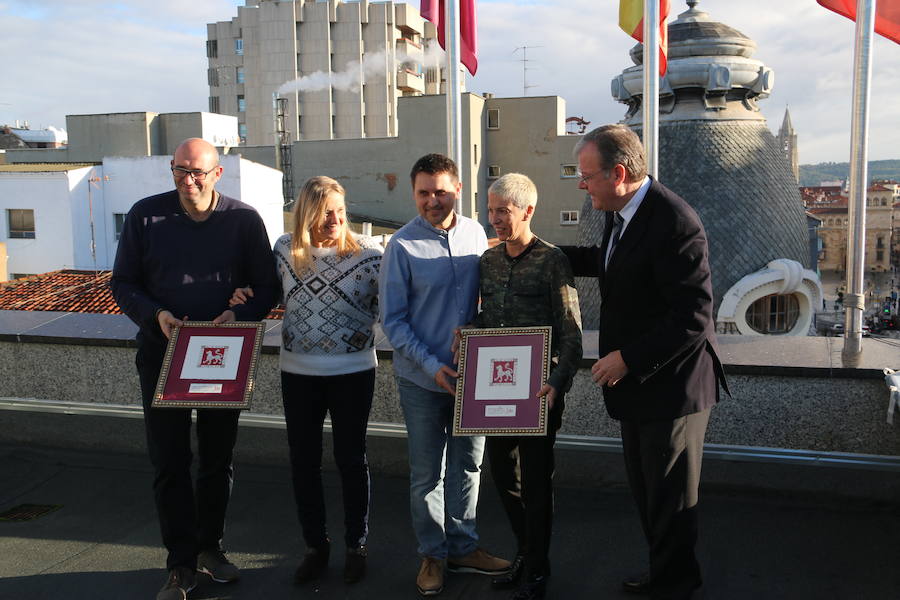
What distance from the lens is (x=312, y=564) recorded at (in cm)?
400

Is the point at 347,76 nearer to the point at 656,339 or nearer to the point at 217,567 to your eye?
the point at 217,567

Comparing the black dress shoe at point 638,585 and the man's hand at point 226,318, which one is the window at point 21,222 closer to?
the man's hand at point 226,318

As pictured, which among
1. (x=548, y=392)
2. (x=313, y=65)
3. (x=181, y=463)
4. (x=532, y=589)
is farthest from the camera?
(x=313, y=65)

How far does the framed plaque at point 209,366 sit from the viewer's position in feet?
12.4

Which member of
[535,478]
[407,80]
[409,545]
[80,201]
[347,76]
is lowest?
[409,545]

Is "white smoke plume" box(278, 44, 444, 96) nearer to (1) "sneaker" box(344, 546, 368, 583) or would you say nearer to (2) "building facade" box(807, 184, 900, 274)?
(2) "building facade" box(807, 184, 900, 274)

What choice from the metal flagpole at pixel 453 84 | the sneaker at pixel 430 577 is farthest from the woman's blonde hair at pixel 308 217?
the metal flagpole at pixel 453 84

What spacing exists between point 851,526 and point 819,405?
64cm

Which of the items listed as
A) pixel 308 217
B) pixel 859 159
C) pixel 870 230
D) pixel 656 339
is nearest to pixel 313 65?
pixel 859 159

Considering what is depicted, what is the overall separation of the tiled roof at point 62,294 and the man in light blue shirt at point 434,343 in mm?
13035

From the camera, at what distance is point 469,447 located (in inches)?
153

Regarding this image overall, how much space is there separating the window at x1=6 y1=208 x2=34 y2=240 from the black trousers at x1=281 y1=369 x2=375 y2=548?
36692 millimetres

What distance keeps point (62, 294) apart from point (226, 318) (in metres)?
18.9

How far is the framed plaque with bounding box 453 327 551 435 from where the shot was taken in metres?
3.54
